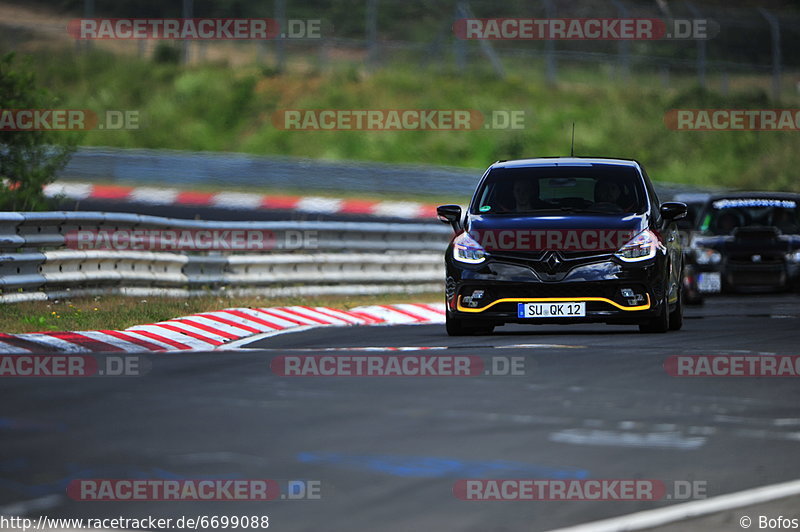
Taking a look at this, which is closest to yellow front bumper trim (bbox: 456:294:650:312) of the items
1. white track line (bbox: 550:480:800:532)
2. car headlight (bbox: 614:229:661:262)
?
car headlight (bbox: 614:229:661:262)

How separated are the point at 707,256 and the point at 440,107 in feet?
85.1

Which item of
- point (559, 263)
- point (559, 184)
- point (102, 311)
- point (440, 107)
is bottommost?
point (102, 311)

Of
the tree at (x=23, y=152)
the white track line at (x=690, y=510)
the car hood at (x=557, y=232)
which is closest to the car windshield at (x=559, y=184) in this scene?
the car hood at (x=557, y=232)

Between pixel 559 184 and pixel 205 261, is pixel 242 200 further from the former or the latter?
pixel 559 184

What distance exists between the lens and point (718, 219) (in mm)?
21031

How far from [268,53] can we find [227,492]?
5913 cm

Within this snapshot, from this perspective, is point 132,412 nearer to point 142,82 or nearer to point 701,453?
point 701,453

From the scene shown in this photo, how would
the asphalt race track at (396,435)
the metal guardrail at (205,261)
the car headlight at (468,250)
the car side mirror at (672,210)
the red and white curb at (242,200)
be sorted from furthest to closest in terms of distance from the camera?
Answer: the red and white curb at (242,200) < the metal guardrail at (205,261) < the car side mirror at (672,210) < the car headlight at (468,250) < the asphalt race track at (396,435)

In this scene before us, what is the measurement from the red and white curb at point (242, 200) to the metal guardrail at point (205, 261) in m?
9.27

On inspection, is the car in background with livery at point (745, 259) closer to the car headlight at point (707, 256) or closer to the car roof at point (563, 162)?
the car headlight at point (707, 256)

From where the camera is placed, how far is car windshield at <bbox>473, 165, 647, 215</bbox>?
1463 centimetres

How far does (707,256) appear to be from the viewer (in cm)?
2061

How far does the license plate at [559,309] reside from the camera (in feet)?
45.0

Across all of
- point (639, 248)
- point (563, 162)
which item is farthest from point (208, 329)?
point (639, 248)
